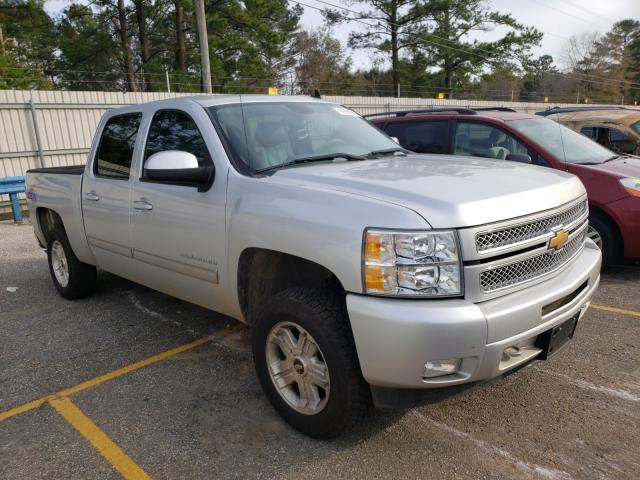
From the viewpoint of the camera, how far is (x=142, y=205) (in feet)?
12.8

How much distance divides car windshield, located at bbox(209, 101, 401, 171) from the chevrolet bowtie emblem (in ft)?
4.69

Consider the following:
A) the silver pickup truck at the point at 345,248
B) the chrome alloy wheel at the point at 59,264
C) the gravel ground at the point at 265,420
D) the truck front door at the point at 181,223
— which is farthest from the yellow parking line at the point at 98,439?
the chrome alloy wheel at the point at 59,264

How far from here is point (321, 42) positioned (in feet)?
145

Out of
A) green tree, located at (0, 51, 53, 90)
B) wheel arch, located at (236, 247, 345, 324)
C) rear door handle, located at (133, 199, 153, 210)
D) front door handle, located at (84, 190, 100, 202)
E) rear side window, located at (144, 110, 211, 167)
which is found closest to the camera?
wheel arch, located at (236, 247, 345, 324)

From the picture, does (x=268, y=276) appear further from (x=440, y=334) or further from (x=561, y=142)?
(x=561, y=142)

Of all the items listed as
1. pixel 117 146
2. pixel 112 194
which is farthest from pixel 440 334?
pixel 117 146

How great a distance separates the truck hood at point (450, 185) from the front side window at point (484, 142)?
8.88 ft

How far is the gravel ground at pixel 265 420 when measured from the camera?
8.74 ft

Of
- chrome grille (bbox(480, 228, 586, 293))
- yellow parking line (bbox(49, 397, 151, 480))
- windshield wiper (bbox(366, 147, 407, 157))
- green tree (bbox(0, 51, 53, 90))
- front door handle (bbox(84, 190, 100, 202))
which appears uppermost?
green tree (bbox(0, 51, 53, 90))

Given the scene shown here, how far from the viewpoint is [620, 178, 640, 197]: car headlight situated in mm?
5312

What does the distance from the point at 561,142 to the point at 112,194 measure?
5.02 m

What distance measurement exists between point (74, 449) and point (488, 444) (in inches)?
87.9

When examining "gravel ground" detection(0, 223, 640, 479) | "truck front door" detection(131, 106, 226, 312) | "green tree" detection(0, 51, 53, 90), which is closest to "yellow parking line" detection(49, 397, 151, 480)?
"gravel ground" detection(0, 223, 640, 479)

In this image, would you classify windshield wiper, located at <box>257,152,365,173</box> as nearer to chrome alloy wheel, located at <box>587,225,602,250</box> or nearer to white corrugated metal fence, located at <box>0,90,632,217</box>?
chrome alloy wheel, located at <box>587,225,602,250</box>
